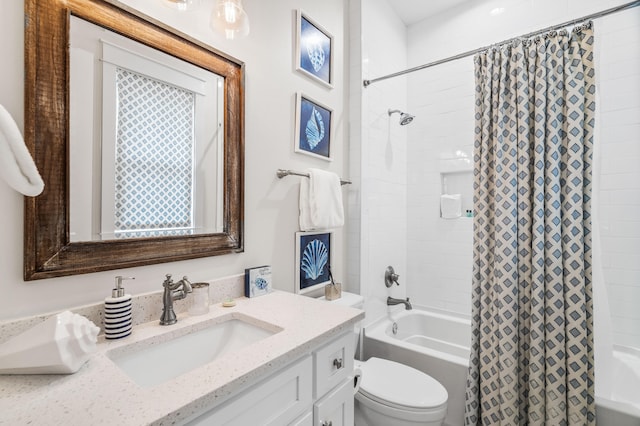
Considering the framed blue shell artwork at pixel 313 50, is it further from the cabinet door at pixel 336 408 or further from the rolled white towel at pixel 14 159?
the cabinet door at pixel 336 408

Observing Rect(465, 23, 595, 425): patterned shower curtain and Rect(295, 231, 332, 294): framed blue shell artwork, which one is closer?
Rect(465, 23, 595, 425): patterned shower curtain

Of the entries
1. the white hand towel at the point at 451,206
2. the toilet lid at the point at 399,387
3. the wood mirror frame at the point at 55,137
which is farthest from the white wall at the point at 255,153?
the white hand towel at the point at 451,206

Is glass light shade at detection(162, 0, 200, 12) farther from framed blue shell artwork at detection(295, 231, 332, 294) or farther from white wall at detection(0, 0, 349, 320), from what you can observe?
framed blue shell artwork at detection(295, 231, 332, 294)

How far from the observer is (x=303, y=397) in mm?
844

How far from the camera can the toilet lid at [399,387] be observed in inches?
52.0

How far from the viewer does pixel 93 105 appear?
865 millimetres

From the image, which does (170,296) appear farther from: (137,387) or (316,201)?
(316,201)

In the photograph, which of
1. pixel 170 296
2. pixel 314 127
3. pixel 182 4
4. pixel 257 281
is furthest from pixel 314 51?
pixel 170 296

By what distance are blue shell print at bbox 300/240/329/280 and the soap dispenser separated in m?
0.86

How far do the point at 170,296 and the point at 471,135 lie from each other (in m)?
2.31

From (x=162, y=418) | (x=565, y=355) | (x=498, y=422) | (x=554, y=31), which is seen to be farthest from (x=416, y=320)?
(x=162, y=418)

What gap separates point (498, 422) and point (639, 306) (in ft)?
3.85

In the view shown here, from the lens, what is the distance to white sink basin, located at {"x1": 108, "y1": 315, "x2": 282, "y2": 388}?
0.82 metres

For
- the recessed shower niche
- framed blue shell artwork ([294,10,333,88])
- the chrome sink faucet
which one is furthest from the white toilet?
framed blue shell artwork ([294,10,333,88])
